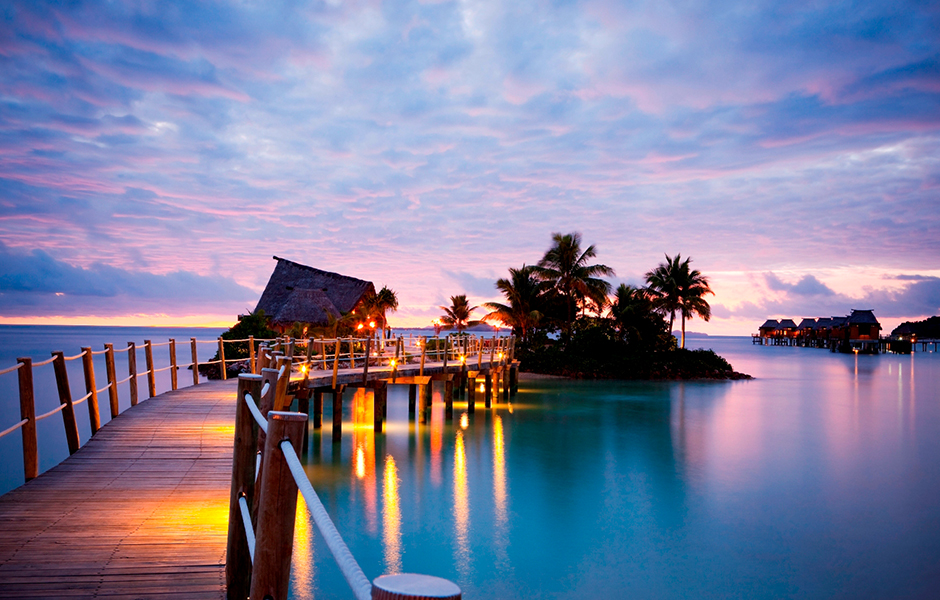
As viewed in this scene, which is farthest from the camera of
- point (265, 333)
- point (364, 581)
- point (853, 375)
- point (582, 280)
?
point (853, 375)

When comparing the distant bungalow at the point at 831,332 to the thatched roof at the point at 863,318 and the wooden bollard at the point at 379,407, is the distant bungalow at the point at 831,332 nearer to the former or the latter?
the thatched roof at the point at 863,318

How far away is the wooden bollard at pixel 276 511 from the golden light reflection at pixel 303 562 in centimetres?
564

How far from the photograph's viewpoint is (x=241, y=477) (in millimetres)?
3668

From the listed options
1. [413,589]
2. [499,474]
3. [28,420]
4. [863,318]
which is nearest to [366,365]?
[499,474]

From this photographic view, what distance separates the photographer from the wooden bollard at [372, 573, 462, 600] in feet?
4.26

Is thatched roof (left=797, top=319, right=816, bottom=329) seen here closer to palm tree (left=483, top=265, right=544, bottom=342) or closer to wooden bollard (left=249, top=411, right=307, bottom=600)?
palm tree (left=483, top=265, right=544, bottom=342)

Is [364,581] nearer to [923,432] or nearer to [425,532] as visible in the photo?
[425,532]

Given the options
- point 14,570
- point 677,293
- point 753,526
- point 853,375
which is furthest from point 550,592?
point 853,375

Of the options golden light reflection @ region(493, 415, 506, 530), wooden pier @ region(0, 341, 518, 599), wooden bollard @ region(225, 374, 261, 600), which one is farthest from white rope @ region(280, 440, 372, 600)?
golden light reflection @ region(493, 415, 506, 530)

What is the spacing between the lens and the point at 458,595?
50.6 inches

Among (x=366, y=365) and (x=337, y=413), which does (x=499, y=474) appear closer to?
(x=366, y=365)

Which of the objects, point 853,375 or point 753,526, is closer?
point 753,526

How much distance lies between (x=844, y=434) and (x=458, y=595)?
25.1 meters

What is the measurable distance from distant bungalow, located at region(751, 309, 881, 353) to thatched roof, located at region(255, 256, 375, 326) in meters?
79.6
